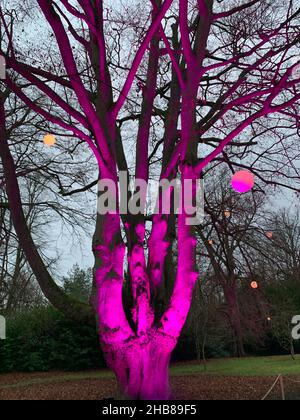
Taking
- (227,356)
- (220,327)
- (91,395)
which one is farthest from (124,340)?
(227,356)

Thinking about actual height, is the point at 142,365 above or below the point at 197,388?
above

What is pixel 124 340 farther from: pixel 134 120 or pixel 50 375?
pixel 50 375

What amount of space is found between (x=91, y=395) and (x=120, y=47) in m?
6.74
